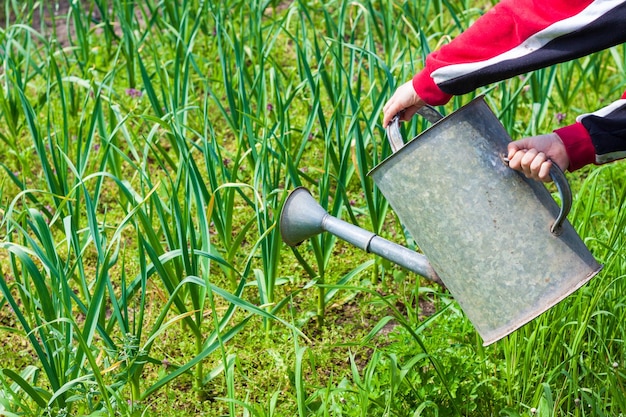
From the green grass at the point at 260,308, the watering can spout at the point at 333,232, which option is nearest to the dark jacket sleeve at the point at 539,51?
the watering can spout at the point at 333,232

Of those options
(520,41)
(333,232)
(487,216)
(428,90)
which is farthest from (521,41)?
(333,232)

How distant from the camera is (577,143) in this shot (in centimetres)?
150

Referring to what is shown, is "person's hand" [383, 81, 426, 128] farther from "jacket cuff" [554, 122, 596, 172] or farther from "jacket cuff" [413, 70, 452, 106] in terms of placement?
"jacket cuff" [554, 122, 596, 172]

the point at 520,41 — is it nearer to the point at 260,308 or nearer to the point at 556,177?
the point at 556,177

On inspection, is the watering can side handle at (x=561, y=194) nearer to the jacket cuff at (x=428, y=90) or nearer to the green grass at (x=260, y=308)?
the jacket cuff at (x=428, y=90)

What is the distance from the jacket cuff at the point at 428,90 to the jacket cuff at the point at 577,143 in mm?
208

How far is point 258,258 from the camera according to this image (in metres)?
2.48

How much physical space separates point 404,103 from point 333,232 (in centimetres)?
34

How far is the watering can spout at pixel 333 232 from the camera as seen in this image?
1658 millimetres

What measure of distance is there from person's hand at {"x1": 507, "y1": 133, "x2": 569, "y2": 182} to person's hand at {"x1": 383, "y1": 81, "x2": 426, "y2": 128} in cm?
19

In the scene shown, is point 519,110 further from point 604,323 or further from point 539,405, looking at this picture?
point 539,405

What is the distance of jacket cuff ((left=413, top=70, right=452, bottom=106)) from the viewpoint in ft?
4.97

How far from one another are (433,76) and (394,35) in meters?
1.50

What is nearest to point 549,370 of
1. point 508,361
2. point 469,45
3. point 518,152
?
point 508,361
